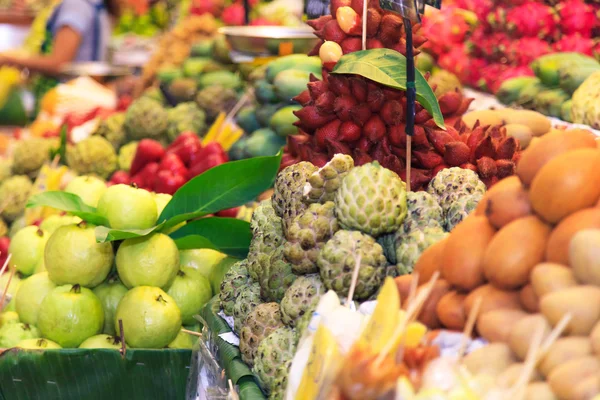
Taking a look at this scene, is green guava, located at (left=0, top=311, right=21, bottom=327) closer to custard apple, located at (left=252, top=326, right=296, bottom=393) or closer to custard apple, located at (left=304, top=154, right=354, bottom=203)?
custard apple, located at (left=252, top=326, right=296, bottom=393)

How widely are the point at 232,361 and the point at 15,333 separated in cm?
85

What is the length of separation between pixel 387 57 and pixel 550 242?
3.01 feet

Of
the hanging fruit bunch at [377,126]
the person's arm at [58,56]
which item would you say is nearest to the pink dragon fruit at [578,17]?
the hanging fruit bunch at [377,126]

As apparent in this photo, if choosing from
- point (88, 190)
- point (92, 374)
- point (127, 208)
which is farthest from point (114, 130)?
point (92, 374)

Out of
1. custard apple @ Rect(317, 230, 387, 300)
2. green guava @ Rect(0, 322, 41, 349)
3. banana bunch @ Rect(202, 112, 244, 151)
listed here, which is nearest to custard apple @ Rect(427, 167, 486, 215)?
custard apple @ Rect(317, 230, 387, 300)

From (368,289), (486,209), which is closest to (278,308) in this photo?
(368,289)

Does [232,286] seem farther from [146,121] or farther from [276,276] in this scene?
[146,121]

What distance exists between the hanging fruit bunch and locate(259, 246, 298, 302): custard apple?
43 cm

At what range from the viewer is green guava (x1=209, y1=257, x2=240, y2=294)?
7.23 ft

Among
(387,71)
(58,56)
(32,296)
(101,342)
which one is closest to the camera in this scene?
(387,71)

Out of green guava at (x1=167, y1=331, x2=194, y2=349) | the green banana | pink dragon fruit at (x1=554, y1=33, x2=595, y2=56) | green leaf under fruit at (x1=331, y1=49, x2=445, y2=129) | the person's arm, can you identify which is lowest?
the person's arm

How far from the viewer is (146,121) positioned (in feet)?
12.3

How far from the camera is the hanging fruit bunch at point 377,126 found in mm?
1812

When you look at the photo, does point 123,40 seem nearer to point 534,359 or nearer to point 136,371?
point 136,371
